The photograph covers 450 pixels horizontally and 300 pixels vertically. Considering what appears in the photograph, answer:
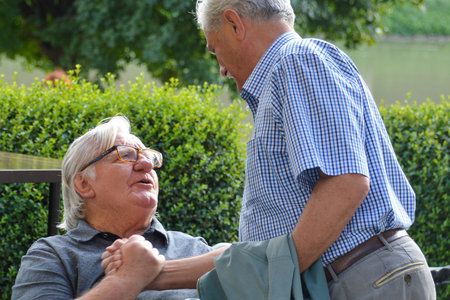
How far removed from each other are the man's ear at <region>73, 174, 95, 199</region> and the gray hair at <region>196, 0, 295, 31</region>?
3.29 feet

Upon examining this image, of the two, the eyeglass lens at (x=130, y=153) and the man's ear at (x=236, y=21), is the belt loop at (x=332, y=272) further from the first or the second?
the eyeglass lens at (x=130, y=153)

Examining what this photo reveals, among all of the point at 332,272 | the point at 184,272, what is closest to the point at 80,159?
the point at 184,272

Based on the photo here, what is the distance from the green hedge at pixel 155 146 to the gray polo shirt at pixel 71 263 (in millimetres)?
1151

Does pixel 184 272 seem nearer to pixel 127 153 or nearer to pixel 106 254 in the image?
pixel 106 254

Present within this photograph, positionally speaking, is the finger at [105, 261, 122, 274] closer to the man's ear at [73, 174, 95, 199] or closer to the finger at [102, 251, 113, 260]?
the finger at [102, 251, 113, 260]

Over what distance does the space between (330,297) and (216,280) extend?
0.35 metres

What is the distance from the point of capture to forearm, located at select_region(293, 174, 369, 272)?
1.77 metres

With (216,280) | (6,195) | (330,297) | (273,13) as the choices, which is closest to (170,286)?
(216,280)

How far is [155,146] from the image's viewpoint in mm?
3994

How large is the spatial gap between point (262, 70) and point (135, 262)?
0.84 meters

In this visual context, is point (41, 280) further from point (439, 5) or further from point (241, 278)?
point (439, 5)

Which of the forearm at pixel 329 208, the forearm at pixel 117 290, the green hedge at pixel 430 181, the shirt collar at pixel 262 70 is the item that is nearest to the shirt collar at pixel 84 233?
the forearm at pixel 117 290

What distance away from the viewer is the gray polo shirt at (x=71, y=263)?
248cm

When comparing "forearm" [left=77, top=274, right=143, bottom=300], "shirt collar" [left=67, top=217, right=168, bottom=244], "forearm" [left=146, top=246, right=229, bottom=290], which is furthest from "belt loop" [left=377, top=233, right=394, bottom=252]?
"shirt collar" [left=67, top=217, right=168, bottom=244]
